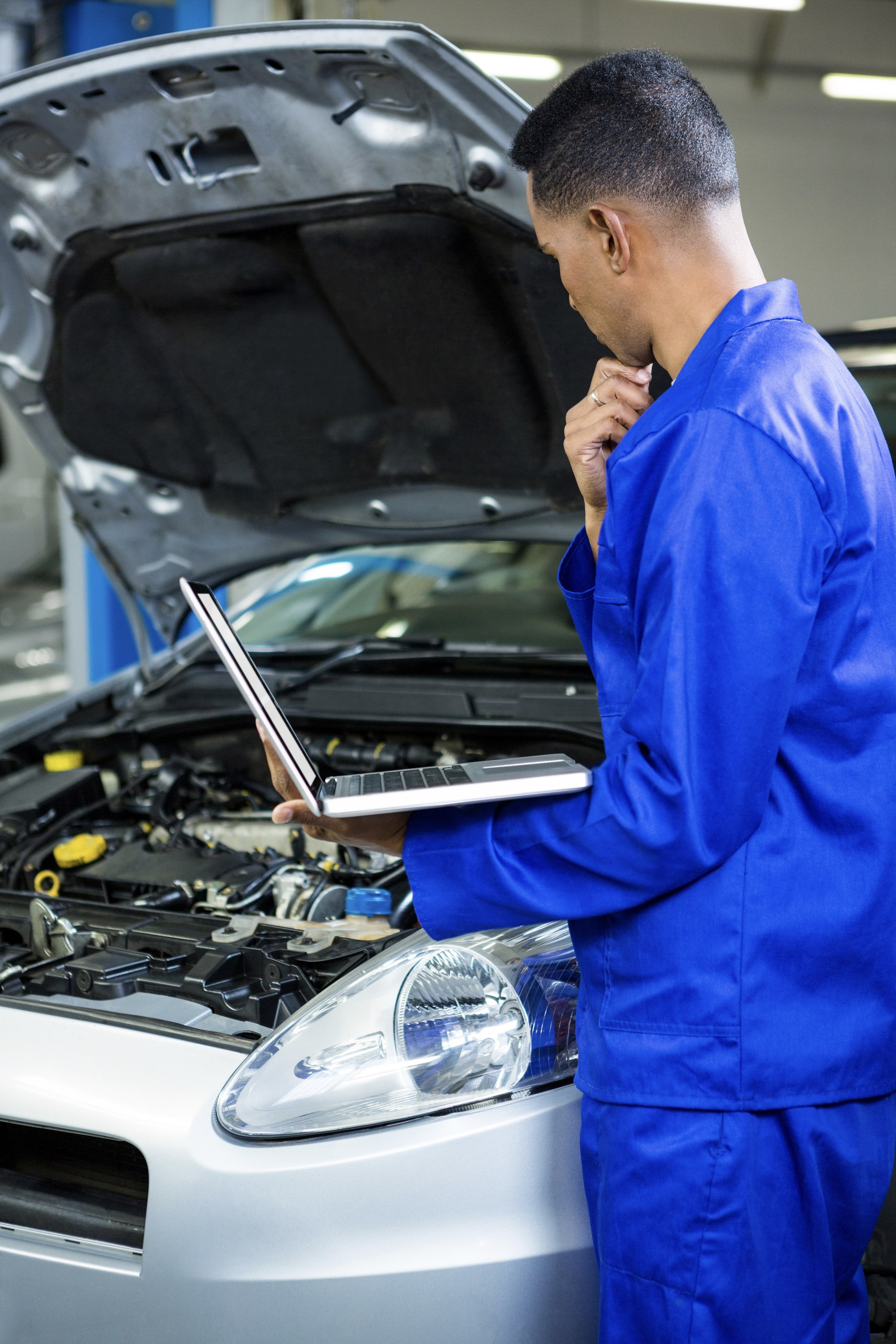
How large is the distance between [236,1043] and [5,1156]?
1.22 ft

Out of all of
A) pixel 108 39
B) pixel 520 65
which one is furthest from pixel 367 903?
pixel 520 65

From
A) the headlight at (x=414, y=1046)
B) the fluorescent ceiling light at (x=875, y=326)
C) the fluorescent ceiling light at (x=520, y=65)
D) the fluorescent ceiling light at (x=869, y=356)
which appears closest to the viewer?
the headlight at (x=414, y=1046)

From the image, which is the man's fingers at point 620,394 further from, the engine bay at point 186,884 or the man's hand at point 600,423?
the engine bay at point 186,884

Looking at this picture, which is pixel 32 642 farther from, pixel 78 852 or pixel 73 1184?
pixel 73 1184

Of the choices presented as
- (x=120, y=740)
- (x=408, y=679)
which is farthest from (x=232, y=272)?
(x=120, y=740)

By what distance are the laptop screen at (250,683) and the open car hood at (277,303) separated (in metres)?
0.74

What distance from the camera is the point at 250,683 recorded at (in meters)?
1.12

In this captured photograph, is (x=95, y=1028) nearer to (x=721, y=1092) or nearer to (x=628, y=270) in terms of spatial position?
(x=721, y=1092)

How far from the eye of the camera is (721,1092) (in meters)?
0.96

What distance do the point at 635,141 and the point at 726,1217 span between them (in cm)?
88

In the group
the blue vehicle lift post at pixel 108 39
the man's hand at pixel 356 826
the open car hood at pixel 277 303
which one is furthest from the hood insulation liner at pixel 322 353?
the blue vehicle lift post at pixel 108 39

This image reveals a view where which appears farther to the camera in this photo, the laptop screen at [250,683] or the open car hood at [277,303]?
the open car hood at [277,303]

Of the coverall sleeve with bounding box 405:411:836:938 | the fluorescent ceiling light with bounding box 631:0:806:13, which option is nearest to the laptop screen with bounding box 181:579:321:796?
the coverall sleeve with bounding box 405:411:836:938

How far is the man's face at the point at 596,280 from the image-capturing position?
103 centimetres
